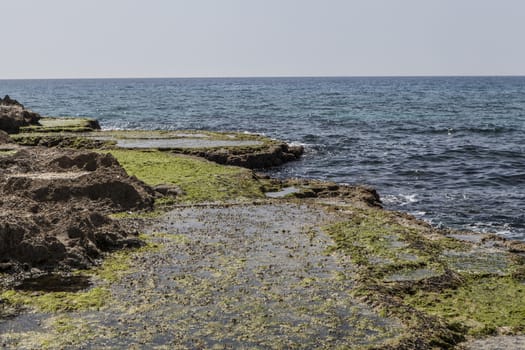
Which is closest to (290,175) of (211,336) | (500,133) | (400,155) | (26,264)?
(400,155)

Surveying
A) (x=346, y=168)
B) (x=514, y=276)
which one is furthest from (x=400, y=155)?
(x=514, y=276)

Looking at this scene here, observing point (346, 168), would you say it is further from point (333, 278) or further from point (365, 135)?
point (333, 278)

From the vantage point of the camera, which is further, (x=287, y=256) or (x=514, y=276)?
(x=287, y=256)

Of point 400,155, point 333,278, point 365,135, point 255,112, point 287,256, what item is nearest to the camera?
point 333,278

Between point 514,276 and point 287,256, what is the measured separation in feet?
19.5

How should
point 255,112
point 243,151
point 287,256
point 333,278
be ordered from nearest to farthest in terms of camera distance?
point 333,278, point 287,256, point 243,151, point 255,112

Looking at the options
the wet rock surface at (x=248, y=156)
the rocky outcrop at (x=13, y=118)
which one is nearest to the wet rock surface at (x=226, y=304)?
the wet rock surface at (x=248, y=156)

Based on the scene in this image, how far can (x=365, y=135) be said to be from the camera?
62625 mm

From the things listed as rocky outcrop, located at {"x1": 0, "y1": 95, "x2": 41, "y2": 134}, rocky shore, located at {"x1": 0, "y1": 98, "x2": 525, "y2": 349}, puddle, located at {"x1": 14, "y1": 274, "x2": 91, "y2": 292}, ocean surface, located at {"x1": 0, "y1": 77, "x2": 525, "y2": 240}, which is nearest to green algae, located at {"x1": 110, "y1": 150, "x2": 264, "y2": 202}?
rocky shore, located at {"x1": 0, "y1": 98, "x2": 525, "y2": 349}

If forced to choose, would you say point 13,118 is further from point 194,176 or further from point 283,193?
point 283,193

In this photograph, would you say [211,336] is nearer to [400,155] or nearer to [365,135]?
[400,155]

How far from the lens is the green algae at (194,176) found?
25.8 m

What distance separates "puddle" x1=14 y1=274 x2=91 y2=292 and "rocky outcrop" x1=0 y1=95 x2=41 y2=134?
3602 centimetres

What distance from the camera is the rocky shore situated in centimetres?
1269
